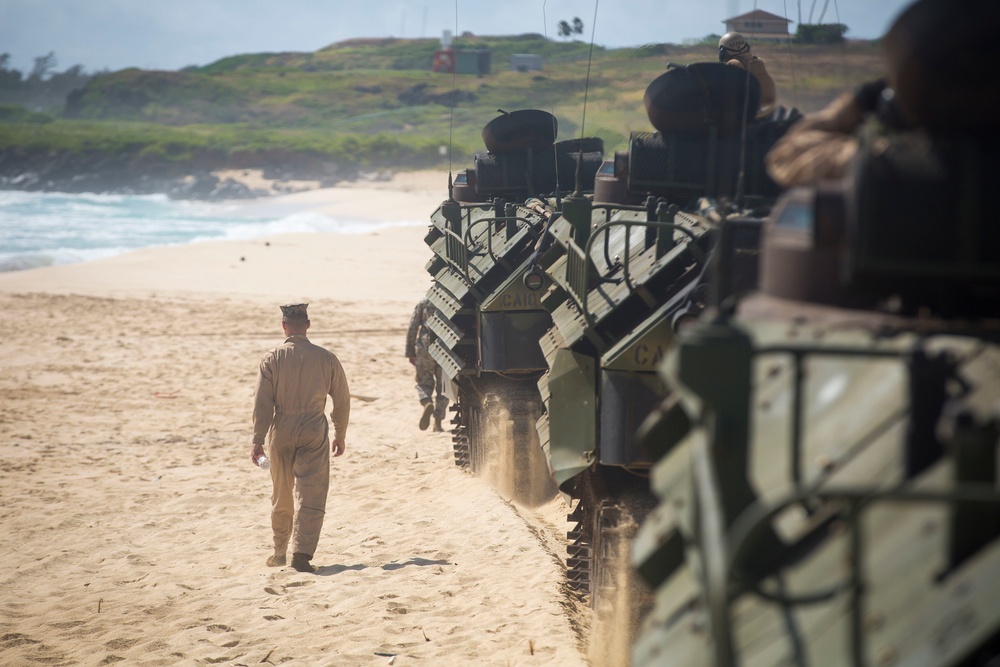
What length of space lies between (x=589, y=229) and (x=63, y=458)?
6478mm

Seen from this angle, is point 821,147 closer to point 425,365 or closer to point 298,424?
point 298,424

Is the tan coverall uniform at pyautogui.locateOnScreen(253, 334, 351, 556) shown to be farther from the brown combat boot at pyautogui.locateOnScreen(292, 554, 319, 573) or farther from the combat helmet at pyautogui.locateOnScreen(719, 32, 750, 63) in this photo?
the combat helmet at pyautogui.locateOnScreen(719, 32, 750, 63)

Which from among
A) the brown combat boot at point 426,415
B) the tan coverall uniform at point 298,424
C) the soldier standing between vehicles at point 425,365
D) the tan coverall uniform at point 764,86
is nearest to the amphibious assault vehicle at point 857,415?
the tan coverall uniform at point 764,86

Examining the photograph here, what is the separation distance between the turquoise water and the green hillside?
22.2ft

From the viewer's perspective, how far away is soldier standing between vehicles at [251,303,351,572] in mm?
8312

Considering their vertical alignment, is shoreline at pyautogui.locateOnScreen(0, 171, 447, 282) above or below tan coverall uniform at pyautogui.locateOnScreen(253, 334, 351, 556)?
above

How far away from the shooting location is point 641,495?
22.4 feet

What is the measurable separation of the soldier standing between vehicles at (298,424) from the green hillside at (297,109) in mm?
25397

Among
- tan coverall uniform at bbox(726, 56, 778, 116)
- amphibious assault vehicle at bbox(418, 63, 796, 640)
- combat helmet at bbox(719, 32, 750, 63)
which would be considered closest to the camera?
amphibious assault vehicle at bbox(418, 63, 796, 640)

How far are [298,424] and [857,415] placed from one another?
5647 mm

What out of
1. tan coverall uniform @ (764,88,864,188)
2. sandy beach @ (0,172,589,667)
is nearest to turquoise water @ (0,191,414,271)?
sandy beach @ (0,172,589,667)

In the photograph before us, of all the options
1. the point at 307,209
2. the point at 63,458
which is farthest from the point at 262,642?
the point at 307,209

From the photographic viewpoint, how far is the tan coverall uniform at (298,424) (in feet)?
27.3

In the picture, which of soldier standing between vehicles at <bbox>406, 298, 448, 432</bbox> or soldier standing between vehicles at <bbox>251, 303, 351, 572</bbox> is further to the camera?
soldier standing between vehicles at <bbox>406, 298, 448, 432</bbox>
